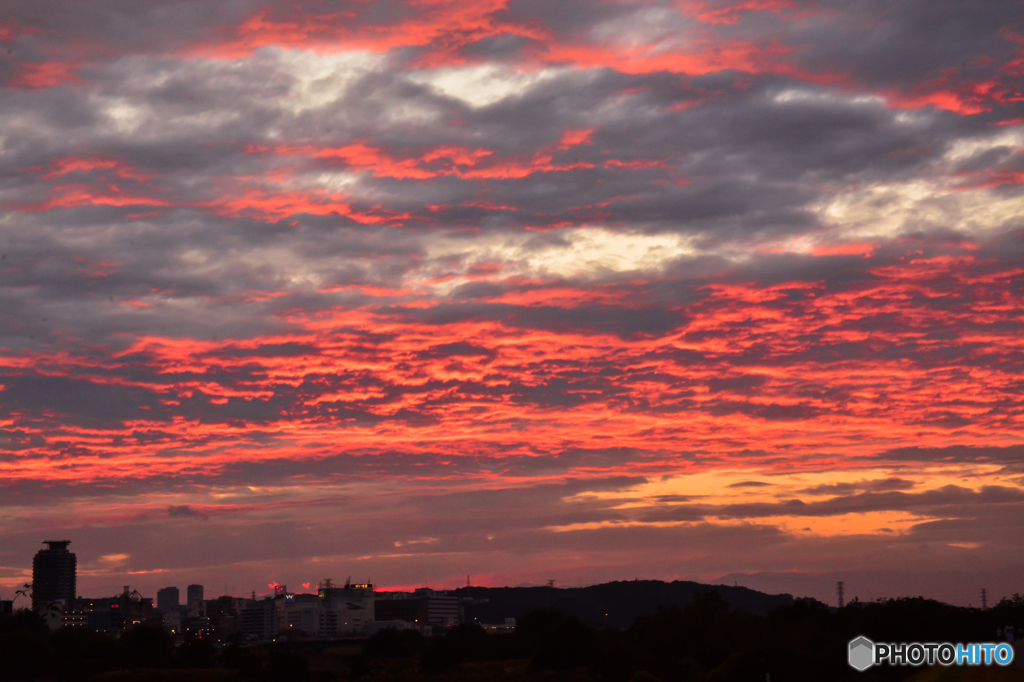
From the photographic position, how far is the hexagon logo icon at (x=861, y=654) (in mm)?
91375

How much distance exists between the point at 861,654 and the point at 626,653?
131ft

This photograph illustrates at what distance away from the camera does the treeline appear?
96.4 meters

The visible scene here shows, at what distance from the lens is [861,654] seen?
307ft

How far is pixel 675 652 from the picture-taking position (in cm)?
14188

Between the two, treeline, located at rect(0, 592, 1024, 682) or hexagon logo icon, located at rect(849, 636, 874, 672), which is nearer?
hexagon logo icon, located at rect(849, 636, 874, 672)

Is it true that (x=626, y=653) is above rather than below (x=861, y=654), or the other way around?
below

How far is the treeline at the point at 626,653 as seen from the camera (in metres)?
96.4

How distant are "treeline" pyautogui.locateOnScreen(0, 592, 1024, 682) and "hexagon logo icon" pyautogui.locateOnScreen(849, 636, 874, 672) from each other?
94 centimetres

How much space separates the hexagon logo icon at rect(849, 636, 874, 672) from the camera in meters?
91.4

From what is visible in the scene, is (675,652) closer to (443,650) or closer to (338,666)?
(443,650)

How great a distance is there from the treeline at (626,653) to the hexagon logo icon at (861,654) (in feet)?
3.07

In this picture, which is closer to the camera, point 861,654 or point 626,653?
point 861,654

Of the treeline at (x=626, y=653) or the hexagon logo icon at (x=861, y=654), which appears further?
the treeline at (x=626, y=653)

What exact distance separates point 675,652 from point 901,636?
152 ft
